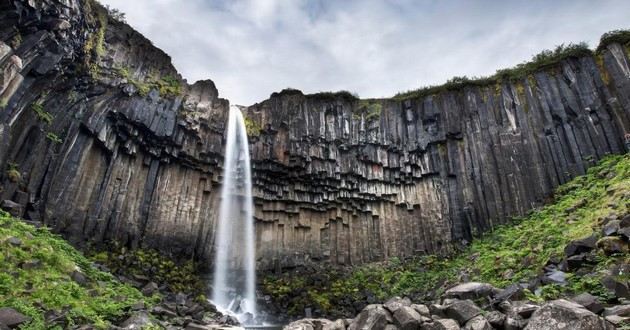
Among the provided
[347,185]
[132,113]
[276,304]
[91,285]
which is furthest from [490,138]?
[91,285]

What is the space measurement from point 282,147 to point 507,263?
14.6 meters

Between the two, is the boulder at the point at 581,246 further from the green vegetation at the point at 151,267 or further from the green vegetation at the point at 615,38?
the green vegetation at the point at 151,267

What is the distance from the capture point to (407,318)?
835cm

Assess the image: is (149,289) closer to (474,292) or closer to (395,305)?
(395,305)

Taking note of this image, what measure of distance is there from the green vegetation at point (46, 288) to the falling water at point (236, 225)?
10.4m

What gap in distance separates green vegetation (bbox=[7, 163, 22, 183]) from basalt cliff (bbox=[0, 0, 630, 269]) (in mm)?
50

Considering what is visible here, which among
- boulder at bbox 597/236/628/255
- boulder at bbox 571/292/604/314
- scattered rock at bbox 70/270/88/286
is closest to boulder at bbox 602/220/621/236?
boulder at bbox 597/236/628/255

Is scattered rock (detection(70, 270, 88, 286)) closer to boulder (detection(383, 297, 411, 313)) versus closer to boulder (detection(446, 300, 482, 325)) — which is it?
boulder (detection(383, 297, 411, 313))

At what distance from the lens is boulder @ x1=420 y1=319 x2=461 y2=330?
796cm

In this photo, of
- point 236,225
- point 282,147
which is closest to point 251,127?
point 282,147

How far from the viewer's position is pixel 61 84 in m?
16.7

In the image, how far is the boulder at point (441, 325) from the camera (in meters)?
7.96

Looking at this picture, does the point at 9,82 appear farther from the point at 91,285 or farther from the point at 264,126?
the point at 264,126

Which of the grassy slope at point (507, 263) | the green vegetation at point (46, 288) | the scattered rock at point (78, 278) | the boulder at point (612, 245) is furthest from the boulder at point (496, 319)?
the scattered rock at point (78, 278)
